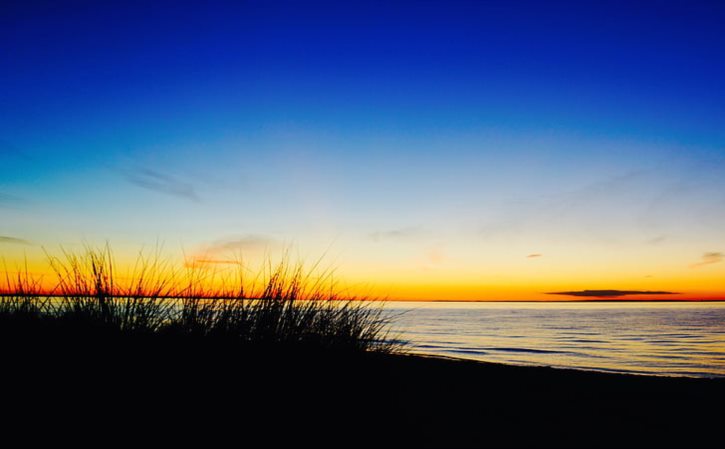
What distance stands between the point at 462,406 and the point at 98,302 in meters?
4.91

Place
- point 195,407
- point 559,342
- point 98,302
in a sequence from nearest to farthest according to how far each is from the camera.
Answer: point 195,407 < point 98,302 < point 559,342

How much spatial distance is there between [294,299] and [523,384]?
369cm

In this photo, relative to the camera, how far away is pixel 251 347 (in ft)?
16.8

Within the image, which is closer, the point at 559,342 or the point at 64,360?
the point at 64,360

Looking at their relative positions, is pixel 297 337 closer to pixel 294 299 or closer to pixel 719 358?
pixel 294 299

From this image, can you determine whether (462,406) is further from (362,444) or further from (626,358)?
(626,358)

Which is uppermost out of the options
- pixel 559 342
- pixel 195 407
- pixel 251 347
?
pixel 251 347

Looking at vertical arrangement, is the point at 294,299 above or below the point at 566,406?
above

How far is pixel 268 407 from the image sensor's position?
156 inches

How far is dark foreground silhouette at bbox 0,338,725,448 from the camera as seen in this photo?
3.54 meters

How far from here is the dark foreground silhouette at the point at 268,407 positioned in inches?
139

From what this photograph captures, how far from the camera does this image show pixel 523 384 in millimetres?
6590

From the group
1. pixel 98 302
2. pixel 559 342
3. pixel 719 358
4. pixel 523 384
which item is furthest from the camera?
pixel 559 342

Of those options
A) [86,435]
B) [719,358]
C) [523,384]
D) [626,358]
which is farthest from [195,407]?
[719,358]
